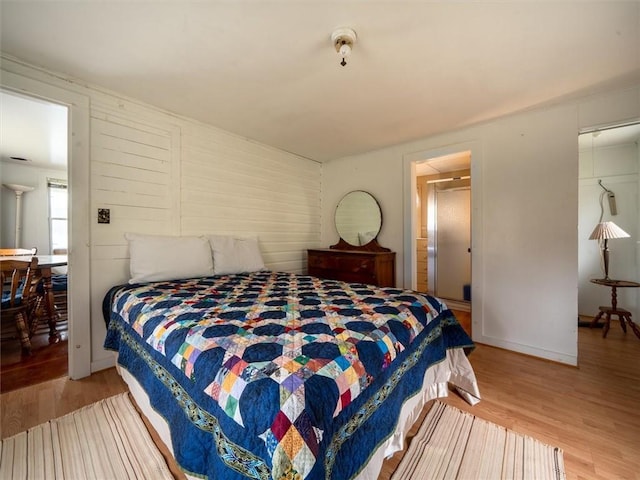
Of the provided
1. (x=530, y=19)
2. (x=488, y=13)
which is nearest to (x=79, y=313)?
(x=488, y=13)

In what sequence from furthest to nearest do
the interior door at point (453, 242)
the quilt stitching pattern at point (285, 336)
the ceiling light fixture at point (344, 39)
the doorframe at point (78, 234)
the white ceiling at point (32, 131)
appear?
the interior door at point (453, 242) < the white ceiling at point (32, 131) < the doorframe at point (78, 234) < the ceiling light fixture at point (344, 39) < the quilt stitching pattern at point (285, 336)

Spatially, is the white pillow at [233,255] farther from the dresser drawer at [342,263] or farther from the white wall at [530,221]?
the white wall at [530,221]

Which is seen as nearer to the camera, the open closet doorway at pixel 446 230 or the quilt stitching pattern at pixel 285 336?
the quilt stitching pattern at pixel 285 336

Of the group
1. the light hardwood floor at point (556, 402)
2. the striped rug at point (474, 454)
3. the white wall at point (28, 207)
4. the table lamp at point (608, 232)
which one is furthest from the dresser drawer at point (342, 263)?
the white wall at point (28, 207)

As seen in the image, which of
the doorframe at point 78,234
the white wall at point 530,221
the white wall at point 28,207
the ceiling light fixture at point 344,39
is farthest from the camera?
the white wall at point 28,207

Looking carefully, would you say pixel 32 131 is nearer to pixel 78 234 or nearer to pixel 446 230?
pixel 78 234

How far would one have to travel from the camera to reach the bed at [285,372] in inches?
29.9

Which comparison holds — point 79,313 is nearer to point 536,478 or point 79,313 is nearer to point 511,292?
point 536,478

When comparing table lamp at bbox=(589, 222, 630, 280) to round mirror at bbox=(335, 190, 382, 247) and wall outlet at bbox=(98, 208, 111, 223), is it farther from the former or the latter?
wall outlet at bbox=(98, 208, 111, 223)

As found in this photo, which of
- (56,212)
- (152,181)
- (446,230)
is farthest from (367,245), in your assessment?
(56,212)

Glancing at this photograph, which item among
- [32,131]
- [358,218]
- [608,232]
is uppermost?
[32,131]

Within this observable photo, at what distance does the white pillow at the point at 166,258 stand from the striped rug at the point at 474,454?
2105 millimetres

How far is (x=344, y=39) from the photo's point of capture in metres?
1.54

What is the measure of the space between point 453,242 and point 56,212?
277 inches
